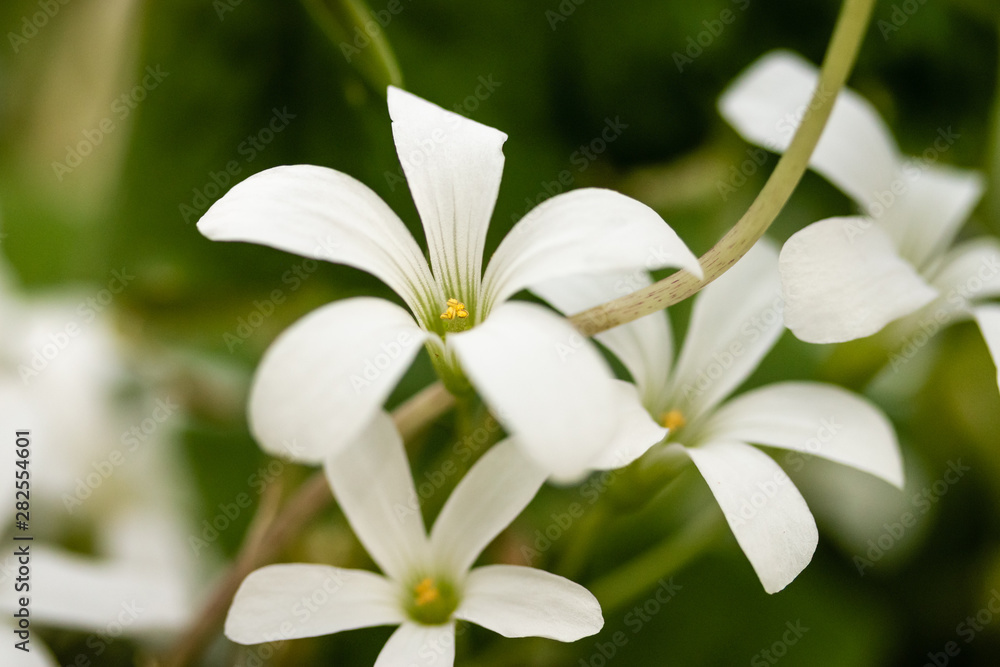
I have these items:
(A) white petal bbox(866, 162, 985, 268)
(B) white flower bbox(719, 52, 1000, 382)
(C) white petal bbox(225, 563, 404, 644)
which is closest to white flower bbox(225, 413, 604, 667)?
(C) white petal bbox(225, 563, 404, 644)

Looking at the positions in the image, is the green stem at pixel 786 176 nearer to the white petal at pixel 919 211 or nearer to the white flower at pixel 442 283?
the white flower at pixel 442 283

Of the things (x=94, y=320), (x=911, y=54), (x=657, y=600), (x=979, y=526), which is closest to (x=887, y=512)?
(x=979, y=526)

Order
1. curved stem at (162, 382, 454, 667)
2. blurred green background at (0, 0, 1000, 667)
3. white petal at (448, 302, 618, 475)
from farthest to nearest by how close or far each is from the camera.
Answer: blurred green background at (0, 0, 1000, 667) < curved stem at (162, 382, 454, 667) < white petal at (448, 302, 618, 475)

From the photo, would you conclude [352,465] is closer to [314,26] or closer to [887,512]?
[314,26]

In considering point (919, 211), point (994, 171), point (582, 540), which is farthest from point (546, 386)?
point (994, 171)

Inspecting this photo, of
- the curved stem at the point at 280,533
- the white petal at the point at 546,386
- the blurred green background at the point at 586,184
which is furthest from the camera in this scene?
the blurred green background at the point at 586,184

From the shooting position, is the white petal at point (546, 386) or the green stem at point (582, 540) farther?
the green stem at point (582, 540)

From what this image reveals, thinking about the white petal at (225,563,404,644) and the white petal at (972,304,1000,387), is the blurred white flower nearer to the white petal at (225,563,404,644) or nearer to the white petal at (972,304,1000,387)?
the white petal at (225,563,404,644)

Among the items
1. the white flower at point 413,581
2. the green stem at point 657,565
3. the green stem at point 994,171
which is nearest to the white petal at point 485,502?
the white flower at point 413,581
